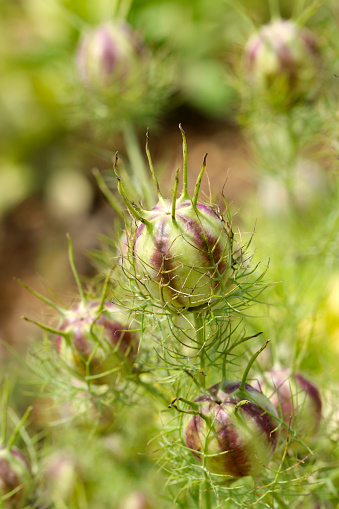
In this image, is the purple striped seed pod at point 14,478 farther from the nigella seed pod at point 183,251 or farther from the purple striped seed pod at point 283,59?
the purple striped seed pod at point 283,59

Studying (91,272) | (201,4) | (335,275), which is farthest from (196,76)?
(335,275)

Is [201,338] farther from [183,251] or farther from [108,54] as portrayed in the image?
[108,54]

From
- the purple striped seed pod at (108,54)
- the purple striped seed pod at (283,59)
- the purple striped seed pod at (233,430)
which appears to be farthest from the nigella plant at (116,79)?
the purple striped seed pod at (233,430)

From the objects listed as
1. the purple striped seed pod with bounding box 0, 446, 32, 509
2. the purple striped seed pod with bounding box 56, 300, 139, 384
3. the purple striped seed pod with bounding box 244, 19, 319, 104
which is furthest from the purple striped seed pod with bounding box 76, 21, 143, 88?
the purple striped seed pod with bounding box 0, 446, 32, 509

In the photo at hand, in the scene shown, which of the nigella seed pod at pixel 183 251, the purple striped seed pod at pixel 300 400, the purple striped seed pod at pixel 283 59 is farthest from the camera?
the purple striped seed pod at pixel 283 59

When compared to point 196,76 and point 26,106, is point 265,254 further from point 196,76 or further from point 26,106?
point 26,106

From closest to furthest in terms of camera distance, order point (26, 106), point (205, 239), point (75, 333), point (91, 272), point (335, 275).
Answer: point (205, 239), point (75, 333), point (335, 275), point (91, 272), point (26, 106)

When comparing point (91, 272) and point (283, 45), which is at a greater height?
point (283, 45)
